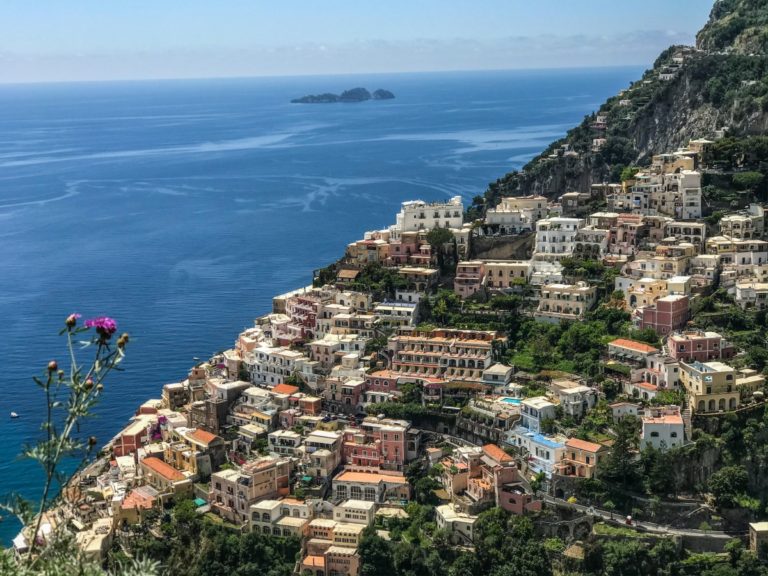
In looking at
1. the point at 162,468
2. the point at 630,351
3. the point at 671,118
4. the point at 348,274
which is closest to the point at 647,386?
the point at 630,351

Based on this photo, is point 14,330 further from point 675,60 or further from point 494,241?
point 675,60

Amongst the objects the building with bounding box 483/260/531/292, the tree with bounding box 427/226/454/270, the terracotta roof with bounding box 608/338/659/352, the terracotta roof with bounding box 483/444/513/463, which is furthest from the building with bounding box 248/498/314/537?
the tree with bounding box 427/226/454/270

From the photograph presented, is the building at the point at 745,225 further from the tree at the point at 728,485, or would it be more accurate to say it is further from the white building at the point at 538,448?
the white building at the point at 538,448

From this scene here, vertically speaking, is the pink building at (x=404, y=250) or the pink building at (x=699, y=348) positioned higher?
the pink building at (x=404, y=250)

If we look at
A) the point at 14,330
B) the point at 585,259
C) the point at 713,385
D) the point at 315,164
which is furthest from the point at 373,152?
the point at 713,385

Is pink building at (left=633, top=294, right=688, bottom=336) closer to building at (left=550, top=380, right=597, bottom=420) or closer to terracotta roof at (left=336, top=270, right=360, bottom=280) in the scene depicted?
building at (left=550, top=380, right=597, bottom=420)

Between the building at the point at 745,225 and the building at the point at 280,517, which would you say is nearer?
the building at the point at 280,517

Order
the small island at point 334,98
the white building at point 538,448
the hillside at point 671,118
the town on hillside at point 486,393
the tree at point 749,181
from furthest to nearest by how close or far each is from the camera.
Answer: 1. the small island at point 334,98
2. the hillside at point 671,118
3. the tree at point 749,181
4. the white building at point 538,448
5. the town on hillside at point 486,393

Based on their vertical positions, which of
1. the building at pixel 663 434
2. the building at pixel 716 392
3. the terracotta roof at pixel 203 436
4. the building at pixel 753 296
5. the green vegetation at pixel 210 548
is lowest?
the green vegetation at pixel 210 548

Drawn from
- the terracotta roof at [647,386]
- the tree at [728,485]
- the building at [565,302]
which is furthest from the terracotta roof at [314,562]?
the building at [565,302]
